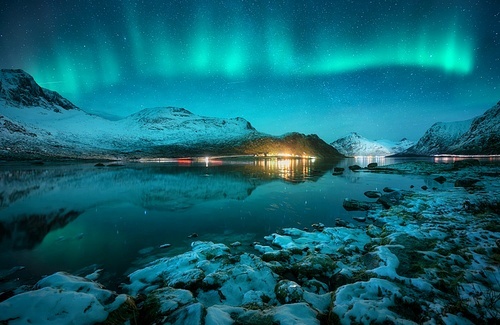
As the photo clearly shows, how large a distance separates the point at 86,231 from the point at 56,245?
2.36 meters

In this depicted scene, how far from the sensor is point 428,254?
27.9ft

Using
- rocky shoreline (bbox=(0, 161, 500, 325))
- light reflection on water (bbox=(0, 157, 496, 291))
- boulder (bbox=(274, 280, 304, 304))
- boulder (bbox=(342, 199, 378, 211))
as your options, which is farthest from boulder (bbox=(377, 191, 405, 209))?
boulder (bbox=(274, 280, 304, 304))

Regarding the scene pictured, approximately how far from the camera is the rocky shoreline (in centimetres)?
510

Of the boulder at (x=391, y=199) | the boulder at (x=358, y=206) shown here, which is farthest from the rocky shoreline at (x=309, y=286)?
the boulder at (x=391, y=199)

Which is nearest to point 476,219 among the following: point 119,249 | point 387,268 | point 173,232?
point 387,268

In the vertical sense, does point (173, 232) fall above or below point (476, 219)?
below

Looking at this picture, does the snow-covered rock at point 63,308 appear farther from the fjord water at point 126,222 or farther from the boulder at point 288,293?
the boulder at point 288,293

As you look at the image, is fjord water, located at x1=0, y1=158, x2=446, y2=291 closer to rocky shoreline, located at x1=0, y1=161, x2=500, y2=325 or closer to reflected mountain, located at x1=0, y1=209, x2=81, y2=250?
reflected mountain, located at x1=0, y1=209, x2=81, y2=250

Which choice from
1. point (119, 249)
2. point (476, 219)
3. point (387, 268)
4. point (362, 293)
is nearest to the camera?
point (362, 293)

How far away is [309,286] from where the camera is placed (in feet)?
24.5

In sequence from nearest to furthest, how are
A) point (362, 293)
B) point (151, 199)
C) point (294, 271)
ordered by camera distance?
1. point (362, 293)
2. point (294, 271)
3. point (151, 199)

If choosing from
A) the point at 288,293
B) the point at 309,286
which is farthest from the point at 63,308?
the point at 309,286

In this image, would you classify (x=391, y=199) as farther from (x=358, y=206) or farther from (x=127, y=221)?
(x=127, y=221)

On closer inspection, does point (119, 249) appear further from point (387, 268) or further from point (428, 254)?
point (428, 254)
